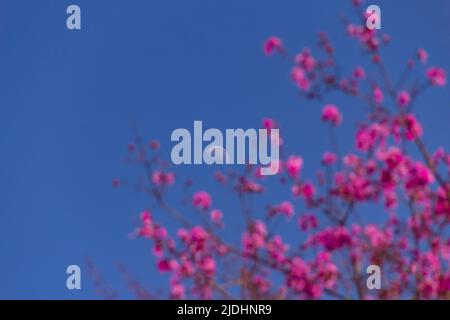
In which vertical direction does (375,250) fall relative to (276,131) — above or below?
below

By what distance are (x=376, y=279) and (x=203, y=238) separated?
177cm

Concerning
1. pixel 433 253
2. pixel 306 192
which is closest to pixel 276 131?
pixel 306 192

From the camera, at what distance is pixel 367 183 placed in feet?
22.0

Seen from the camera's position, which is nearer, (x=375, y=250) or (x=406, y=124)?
(x=406, y=124)

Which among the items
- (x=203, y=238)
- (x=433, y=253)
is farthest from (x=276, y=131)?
(x=433, y=253)

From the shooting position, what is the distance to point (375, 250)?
22.5ft
